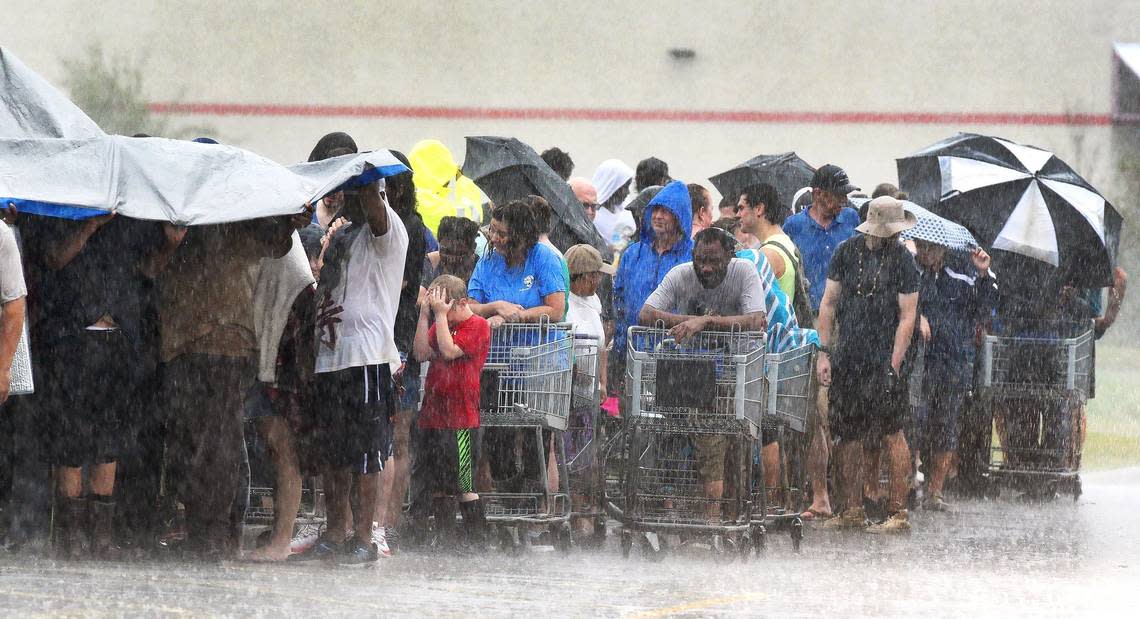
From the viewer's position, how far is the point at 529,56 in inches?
1233

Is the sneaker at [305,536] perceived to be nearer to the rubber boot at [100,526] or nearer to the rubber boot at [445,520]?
the rubber boot at [445,520]

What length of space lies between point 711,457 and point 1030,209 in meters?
3.98

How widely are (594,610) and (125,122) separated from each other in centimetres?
2631

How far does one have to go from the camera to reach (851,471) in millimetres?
10812

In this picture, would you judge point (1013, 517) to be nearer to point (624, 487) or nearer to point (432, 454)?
point (624, 487)

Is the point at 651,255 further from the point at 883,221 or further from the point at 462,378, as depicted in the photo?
the point at 462,378

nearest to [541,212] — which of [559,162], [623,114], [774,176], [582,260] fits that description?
[582,260]

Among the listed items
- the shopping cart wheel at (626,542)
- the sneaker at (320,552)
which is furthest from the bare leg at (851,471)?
the sneaker at (320,552)

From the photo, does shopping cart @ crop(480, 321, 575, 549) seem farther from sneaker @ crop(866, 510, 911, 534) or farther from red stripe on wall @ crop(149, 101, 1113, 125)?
red stripe on wall @ crop(149, 101, 1113, 125)

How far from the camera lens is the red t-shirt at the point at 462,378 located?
912cm

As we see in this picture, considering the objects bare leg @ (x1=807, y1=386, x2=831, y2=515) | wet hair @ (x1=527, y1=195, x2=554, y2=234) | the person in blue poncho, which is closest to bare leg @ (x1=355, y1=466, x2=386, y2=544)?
wet hair @ (x1=527, y1=195, x2=554, y2=234)

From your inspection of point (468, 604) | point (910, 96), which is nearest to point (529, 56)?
point (910, 96)

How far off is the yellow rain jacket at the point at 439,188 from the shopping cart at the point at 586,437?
1860mm

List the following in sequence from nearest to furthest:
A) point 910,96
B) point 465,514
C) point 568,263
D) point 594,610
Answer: point 594,610 → point 465,514 → point 568,263 → point 910,96
